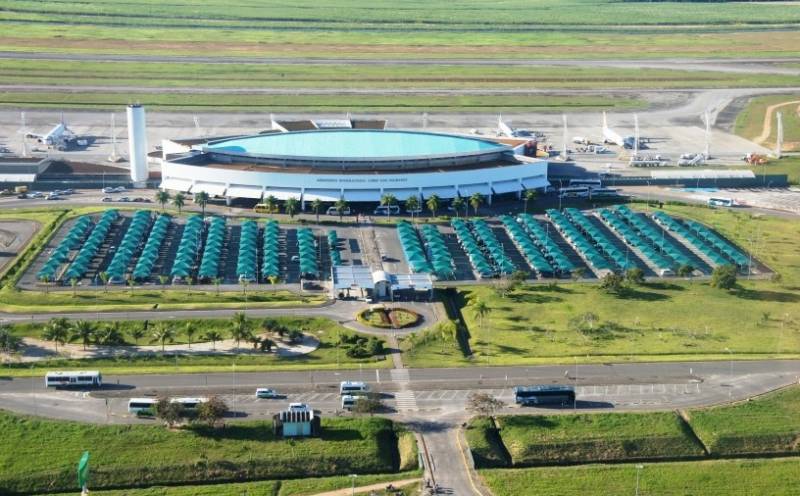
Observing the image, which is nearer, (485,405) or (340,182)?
(485,405)

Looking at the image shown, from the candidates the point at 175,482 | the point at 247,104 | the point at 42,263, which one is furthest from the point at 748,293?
the point at 247,104

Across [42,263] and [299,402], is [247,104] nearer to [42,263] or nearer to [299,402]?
[42,263]

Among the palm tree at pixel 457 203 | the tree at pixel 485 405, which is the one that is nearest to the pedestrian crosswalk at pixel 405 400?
the tree at pixel 485 405

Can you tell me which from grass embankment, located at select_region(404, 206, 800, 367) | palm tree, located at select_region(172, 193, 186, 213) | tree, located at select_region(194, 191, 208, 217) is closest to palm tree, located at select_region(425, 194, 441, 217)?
grass embankment, located at select_region(404, 206, 800, 367)

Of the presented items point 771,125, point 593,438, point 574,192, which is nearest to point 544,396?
point 593,438

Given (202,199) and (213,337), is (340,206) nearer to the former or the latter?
(202,199)

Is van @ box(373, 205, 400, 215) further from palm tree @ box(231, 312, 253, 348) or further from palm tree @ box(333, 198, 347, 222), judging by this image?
palm tree @ box(231, 312, 253, 348)

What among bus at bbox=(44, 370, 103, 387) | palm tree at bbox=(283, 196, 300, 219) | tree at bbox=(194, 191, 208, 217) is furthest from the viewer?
tree at bbox=(194, 191, 208, 217)
